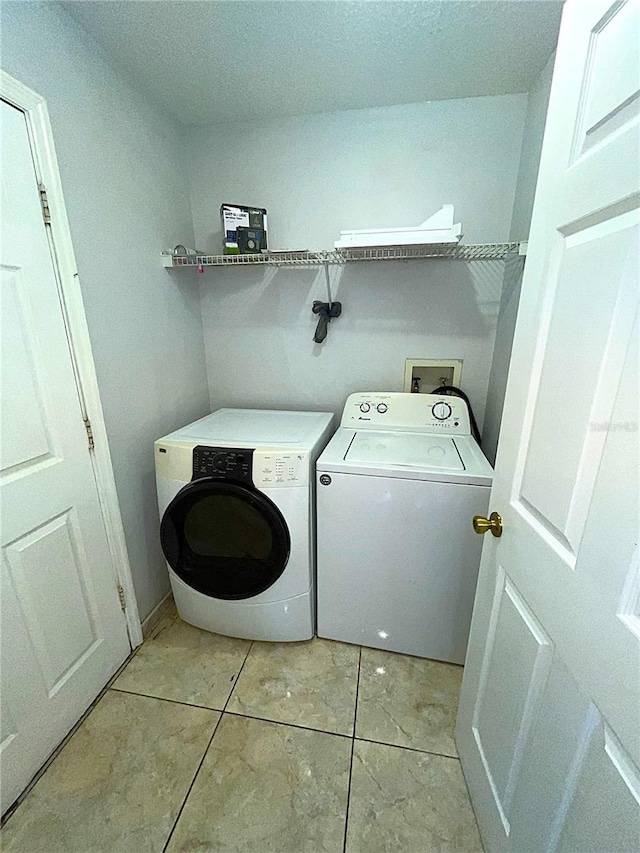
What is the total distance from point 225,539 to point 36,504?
67 centimetres

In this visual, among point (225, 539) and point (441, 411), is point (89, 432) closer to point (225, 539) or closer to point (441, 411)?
point (225, 539)

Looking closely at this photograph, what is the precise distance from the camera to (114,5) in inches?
41.8

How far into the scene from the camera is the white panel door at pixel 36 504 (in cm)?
98

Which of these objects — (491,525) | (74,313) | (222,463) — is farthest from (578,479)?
(74,313)

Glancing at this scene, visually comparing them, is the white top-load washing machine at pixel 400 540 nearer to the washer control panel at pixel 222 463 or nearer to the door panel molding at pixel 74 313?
the washer control panel at pixel 222 463

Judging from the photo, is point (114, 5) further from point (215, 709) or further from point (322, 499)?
point (215, 709)

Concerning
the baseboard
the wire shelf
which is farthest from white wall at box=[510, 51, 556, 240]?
the baseboard

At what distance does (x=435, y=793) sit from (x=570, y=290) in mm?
1485

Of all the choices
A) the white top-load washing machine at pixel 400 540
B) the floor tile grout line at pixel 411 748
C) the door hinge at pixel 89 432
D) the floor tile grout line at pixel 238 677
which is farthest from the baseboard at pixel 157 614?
the floor tile grout line at pixel 411 748

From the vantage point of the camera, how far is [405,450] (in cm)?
145

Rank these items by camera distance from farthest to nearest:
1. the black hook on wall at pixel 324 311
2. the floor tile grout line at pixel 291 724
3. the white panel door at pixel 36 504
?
the black hook on wall at pixel 324 311 < the floor tile grout line at pixel 291 724 < the white panel door at pixel 36 504

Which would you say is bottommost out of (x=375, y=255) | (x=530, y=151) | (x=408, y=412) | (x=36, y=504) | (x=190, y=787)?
(x=190, y=787)

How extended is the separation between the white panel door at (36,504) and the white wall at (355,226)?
3.23ft

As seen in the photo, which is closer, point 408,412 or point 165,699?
point 165,699
